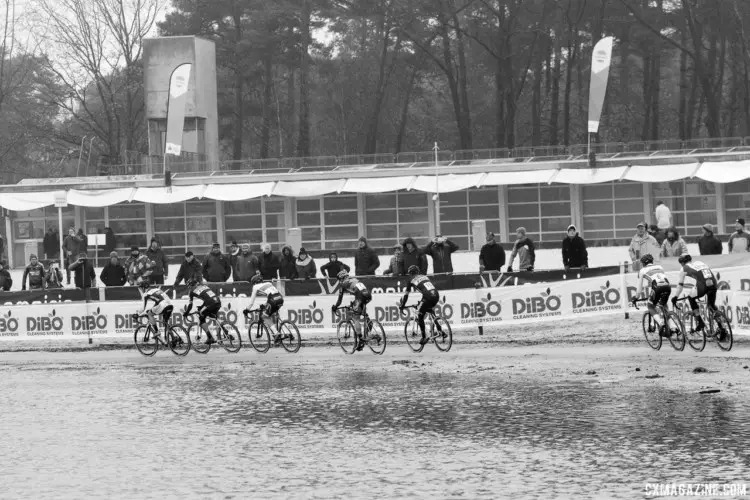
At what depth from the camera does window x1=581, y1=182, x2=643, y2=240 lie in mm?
49344

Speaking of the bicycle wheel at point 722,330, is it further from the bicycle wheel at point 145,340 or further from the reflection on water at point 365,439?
the bicycle wheel at point 145,340

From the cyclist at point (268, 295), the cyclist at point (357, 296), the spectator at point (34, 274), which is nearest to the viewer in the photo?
the cyclist at point (357, 296)

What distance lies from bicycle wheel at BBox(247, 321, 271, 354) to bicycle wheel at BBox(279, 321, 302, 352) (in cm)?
32

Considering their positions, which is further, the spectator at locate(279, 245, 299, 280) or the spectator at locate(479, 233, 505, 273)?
the spectator at locate(279, 245, 299, 280)

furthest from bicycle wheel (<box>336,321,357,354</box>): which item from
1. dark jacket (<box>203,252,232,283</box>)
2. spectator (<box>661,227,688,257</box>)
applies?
spectator (<box>661,227,688,257</box>)

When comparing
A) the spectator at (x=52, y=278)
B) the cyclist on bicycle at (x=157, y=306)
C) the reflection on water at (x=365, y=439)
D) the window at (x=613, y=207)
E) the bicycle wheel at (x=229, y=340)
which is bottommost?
the reflection on water at (x=365, y=439)

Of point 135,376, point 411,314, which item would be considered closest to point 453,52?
point 411,314

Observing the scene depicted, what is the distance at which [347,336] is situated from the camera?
80.6 ft

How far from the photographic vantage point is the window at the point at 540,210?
164 feet

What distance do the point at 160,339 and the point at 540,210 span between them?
26706 millimetres

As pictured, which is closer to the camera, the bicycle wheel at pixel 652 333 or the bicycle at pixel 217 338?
the bicycle wheel at pixel 652 333

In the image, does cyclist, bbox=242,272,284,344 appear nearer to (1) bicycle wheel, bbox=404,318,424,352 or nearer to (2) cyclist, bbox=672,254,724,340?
(1) bicycle wheel, bbox=404,318,424,352

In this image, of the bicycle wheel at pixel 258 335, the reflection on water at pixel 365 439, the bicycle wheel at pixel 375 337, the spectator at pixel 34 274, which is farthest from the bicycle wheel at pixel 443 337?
the spectator at pixel 34 274

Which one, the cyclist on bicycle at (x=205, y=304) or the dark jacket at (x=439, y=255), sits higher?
the dark jacket at (x=439, y=255)
